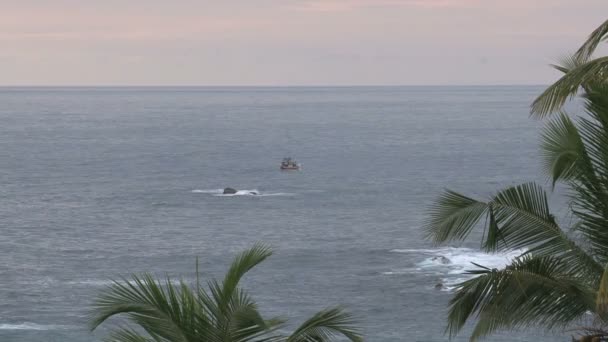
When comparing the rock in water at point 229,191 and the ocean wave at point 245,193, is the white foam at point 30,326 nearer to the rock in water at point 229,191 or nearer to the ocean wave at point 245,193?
the ocean wave at point 245,193

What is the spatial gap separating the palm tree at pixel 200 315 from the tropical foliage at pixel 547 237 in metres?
1.71

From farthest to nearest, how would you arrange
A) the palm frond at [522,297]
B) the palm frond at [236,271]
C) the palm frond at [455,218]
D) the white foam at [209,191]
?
the white foam at [209,191] → the palm frond at [455,218] → the palm frond at [522,297] → the palm frond at [236,271]

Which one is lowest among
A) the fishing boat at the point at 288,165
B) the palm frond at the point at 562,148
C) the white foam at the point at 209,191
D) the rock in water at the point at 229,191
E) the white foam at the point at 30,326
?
the palm frond at the point at 562,148

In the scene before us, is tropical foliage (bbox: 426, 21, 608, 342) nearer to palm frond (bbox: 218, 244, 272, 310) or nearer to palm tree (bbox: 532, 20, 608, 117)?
palm tree (bbox: 532, 20, 608, 117)

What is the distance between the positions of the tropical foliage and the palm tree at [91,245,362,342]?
171cm

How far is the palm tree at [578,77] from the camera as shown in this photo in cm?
1065

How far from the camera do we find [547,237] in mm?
12680

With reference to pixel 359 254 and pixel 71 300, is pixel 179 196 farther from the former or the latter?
pixel 71 300

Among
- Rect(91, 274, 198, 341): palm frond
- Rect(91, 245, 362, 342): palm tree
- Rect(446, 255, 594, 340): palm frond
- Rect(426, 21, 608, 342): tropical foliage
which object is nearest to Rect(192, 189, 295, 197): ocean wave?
Rect(426, 21, 608, 342): tropical foliage

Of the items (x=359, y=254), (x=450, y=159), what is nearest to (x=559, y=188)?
(x=359, y=254)

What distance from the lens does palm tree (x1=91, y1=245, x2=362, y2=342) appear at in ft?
37.7

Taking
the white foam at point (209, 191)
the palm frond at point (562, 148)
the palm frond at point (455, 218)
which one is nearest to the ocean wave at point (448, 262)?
the white foam at point (209, 191)

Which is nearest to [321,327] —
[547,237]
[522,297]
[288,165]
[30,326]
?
[522,297]

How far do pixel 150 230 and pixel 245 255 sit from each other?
85.9 m
